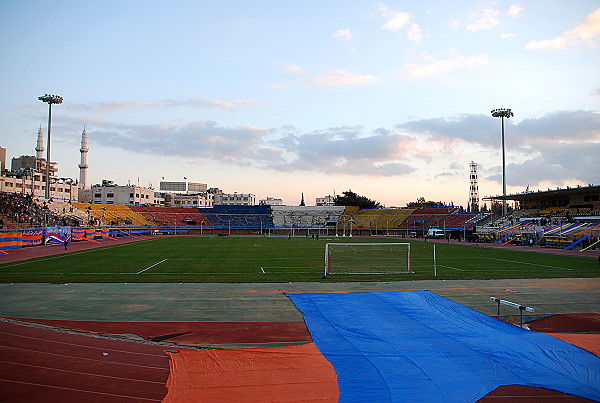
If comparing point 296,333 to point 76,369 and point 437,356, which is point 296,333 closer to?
point 437,356

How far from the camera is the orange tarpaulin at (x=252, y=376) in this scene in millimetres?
6230

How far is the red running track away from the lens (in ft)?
20.6

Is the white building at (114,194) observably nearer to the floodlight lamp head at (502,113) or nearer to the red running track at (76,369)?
the floodlight lamp head at (502,113)

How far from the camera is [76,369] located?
7367 mm

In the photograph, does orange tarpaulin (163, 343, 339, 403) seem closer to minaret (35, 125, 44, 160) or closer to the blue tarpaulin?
the blue tarpaulin

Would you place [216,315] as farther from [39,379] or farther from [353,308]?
[39,379]

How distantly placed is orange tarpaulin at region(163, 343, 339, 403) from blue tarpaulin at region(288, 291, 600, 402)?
354 mm

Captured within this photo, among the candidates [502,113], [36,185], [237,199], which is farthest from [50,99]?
[237,199]

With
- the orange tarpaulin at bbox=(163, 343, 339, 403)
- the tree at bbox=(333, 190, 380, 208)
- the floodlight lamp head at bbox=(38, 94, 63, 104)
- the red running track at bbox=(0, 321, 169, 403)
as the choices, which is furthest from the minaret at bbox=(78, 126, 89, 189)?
the orange tarpaulin at bbox=(163, 343, 339, 403)

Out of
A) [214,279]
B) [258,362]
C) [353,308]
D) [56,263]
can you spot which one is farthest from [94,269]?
[258,362]

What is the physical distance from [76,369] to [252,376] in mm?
3369

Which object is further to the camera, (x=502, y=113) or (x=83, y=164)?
(x=83, y=164)

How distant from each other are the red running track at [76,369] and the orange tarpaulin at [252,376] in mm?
387

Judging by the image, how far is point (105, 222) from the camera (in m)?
67.2
